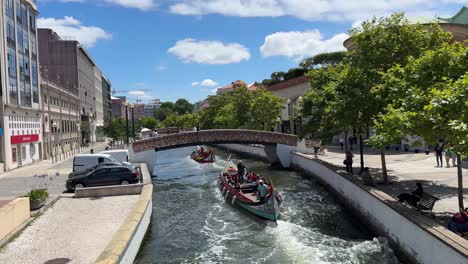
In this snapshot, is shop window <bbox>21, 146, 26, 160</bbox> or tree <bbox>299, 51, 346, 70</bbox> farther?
tree <bbox>299, 51, 346, 70</bbox>

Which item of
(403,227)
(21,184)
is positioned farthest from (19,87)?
(403,227)

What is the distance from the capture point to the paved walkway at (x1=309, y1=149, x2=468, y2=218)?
59.3 feet

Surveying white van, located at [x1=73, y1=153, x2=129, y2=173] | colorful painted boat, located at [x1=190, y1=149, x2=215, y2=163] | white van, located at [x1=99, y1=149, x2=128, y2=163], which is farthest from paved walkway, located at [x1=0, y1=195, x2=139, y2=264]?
colorful painted boat, located at [x1=190, y1=149, x2=215, y2=163]

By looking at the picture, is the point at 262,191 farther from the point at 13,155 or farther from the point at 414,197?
the point at 13,155

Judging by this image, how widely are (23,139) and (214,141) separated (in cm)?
1963

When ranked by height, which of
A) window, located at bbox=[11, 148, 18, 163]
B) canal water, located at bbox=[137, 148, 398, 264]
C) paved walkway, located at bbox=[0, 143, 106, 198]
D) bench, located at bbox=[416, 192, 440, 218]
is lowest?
canal water, located at bbox=[137, 148, 398, 264]

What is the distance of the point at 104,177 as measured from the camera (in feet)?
80.9

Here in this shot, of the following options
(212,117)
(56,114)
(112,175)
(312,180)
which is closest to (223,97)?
(212,117)

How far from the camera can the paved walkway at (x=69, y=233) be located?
12.0 meters

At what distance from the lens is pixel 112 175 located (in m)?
24.8

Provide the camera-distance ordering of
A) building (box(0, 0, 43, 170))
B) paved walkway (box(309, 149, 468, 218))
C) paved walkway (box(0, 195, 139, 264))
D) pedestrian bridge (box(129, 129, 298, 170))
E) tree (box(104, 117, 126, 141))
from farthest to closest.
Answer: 1. tree (box(104, 117, 126, 141))
2. pedestrian bridge (box(129, 129, 298, 170))
3. building (box(0, 0, 43, 170))
4. paved walkway (box(309, 149, 468, 218))
5. paved walkway (box(0, 195, 139, 264))

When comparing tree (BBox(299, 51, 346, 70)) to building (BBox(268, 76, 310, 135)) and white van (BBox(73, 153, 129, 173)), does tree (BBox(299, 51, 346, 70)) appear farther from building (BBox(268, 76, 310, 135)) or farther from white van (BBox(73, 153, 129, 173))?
white van (BBox(73, 153, 129, 173))

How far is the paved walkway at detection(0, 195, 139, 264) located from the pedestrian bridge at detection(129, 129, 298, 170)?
62.3 feet

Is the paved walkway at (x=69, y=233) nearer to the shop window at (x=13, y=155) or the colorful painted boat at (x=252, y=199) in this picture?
the colorful painted boat at (x=252, y=199)
